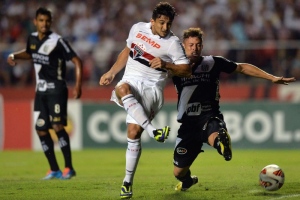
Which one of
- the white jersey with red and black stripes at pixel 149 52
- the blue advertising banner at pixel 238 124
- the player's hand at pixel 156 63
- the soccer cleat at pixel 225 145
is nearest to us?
the player's hand at pixel 156 63

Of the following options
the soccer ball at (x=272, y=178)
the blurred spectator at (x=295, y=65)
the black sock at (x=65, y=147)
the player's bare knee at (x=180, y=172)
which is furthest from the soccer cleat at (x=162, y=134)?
the blurred spectator at (x=295, y=65)

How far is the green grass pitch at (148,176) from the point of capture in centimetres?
927

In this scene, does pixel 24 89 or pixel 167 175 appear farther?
pixel 24 89

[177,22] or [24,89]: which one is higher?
[177,22]

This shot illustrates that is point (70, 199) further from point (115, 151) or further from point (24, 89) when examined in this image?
point (24, 89)

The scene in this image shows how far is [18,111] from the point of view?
19.5 meters

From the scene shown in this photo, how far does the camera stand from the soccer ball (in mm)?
9250

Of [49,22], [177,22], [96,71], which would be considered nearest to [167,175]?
[49,22]

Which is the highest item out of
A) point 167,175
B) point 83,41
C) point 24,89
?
point 83,41

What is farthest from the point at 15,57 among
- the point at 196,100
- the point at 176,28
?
the point at 176,28

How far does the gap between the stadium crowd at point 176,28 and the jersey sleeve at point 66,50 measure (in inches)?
285

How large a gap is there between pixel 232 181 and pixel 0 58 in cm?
1064

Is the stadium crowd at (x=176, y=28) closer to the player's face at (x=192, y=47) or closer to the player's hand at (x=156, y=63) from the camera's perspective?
the player's face at (x=192, y=47)

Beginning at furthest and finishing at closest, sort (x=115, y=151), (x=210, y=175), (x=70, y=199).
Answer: (x=115, y=151), (x=210, y=175), (x=70, y=199)
